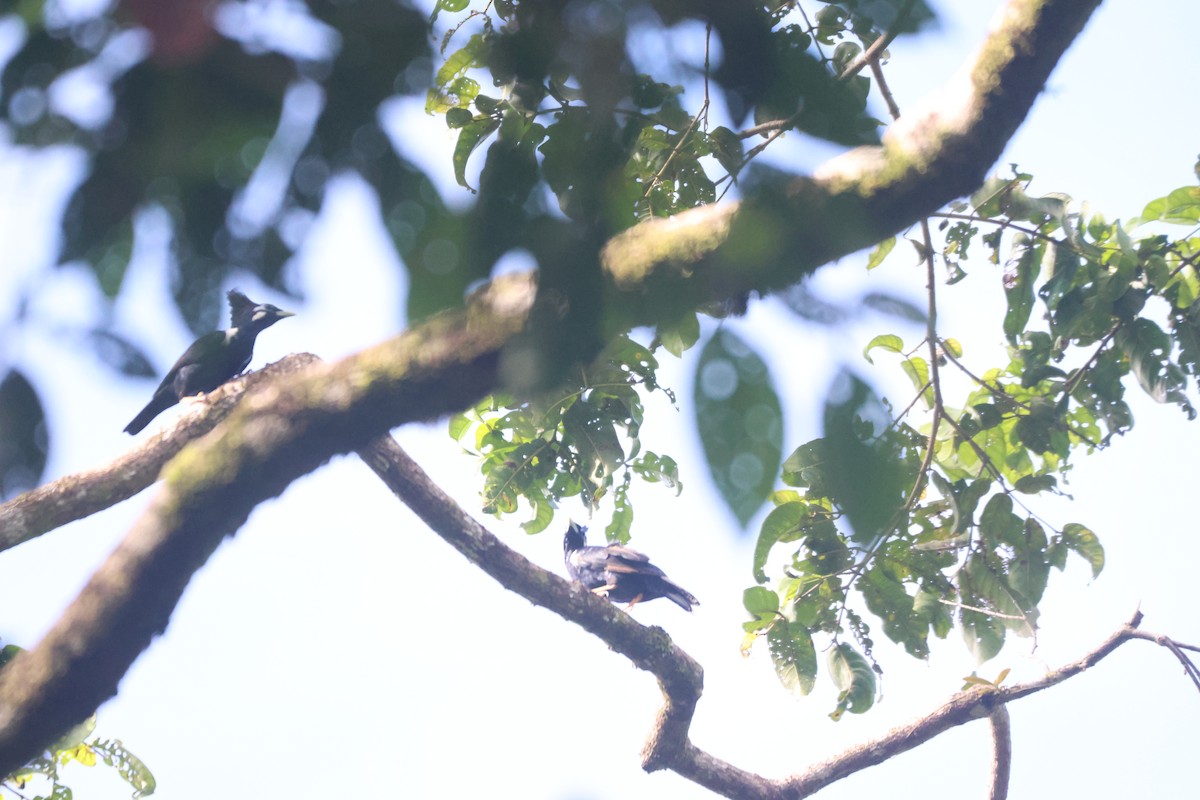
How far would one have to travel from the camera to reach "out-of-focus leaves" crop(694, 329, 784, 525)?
24.0 inches

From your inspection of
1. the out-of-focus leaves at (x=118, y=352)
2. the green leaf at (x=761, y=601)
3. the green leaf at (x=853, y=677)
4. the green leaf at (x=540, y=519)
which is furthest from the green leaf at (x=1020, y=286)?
the out-of-focus leaves at (x=118, y=352)

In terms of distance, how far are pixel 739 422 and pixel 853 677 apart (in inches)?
112

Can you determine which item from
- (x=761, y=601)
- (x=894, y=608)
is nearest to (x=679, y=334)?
(x=761, y=601)

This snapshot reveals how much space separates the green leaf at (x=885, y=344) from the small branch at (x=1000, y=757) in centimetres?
462

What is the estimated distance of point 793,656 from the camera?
3018mm

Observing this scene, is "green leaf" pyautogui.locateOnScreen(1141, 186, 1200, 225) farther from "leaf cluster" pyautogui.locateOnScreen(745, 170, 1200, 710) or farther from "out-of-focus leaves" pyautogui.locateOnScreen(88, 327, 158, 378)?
"out-of-focus leaves" pyautogui.locateOnScreen(88, 327, 158, 378)

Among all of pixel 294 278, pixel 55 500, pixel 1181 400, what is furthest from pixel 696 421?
pixel 1181 400

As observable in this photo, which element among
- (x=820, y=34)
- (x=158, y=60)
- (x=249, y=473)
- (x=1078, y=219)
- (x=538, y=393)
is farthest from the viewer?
(x=1078, y=219)

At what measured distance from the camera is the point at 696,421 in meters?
0.64

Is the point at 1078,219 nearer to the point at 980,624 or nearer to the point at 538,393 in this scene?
the point at 980,624

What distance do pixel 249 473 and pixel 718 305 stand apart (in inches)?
44.4

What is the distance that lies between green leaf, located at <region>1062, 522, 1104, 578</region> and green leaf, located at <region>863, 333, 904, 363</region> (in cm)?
254

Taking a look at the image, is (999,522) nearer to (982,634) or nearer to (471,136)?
(982,634)

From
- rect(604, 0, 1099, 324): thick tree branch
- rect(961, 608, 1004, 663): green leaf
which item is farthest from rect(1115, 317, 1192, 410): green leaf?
rect(604, 0, 1099, 324): thick tree branch
